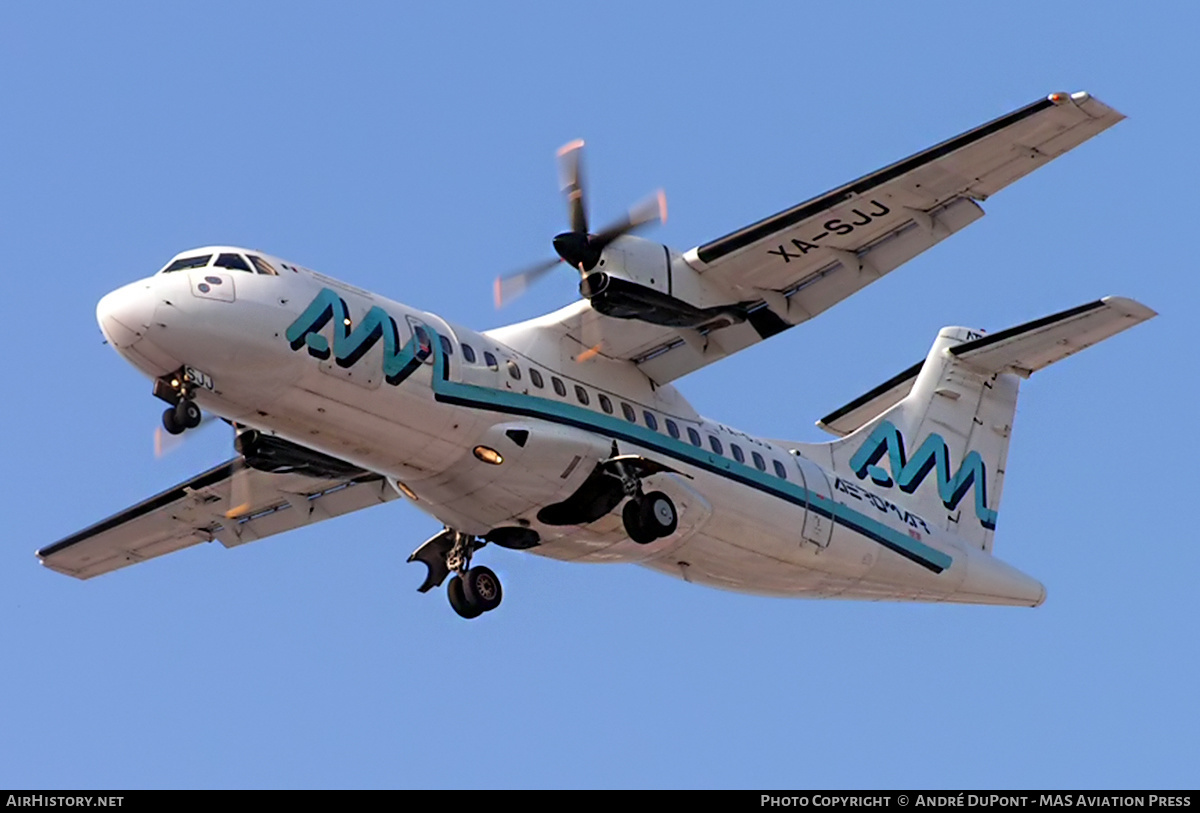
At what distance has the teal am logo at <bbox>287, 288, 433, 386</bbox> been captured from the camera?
14977 millimetres

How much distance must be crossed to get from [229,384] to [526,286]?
3170 millimetres

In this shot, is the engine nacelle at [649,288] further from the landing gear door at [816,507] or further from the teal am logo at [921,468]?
the teal am logo at [921,468]

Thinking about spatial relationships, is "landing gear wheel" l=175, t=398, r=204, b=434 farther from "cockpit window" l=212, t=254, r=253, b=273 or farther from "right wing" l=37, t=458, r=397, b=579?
"right wing" l=37, t=458, r=397, b=579

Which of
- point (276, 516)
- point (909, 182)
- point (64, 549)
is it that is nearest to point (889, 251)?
point (909, 182)

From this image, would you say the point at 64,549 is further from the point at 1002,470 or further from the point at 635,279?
the point at 1002,470

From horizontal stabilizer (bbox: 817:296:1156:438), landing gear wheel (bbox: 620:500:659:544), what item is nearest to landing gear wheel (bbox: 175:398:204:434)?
landing gear wheel (bbox: 620:500:659:544)

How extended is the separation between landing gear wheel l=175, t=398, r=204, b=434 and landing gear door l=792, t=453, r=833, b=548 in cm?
597

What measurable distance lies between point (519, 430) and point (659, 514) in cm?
146

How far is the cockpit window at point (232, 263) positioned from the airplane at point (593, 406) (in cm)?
1

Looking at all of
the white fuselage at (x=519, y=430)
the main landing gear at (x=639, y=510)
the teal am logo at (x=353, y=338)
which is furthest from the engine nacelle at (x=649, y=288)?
the teal am logo at (x=353, y=338)

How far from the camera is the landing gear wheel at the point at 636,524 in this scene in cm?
1641

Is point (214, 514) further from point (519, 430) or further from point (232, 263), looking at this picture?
point (232, 263)

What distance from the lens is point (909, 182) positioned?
16.2 m
